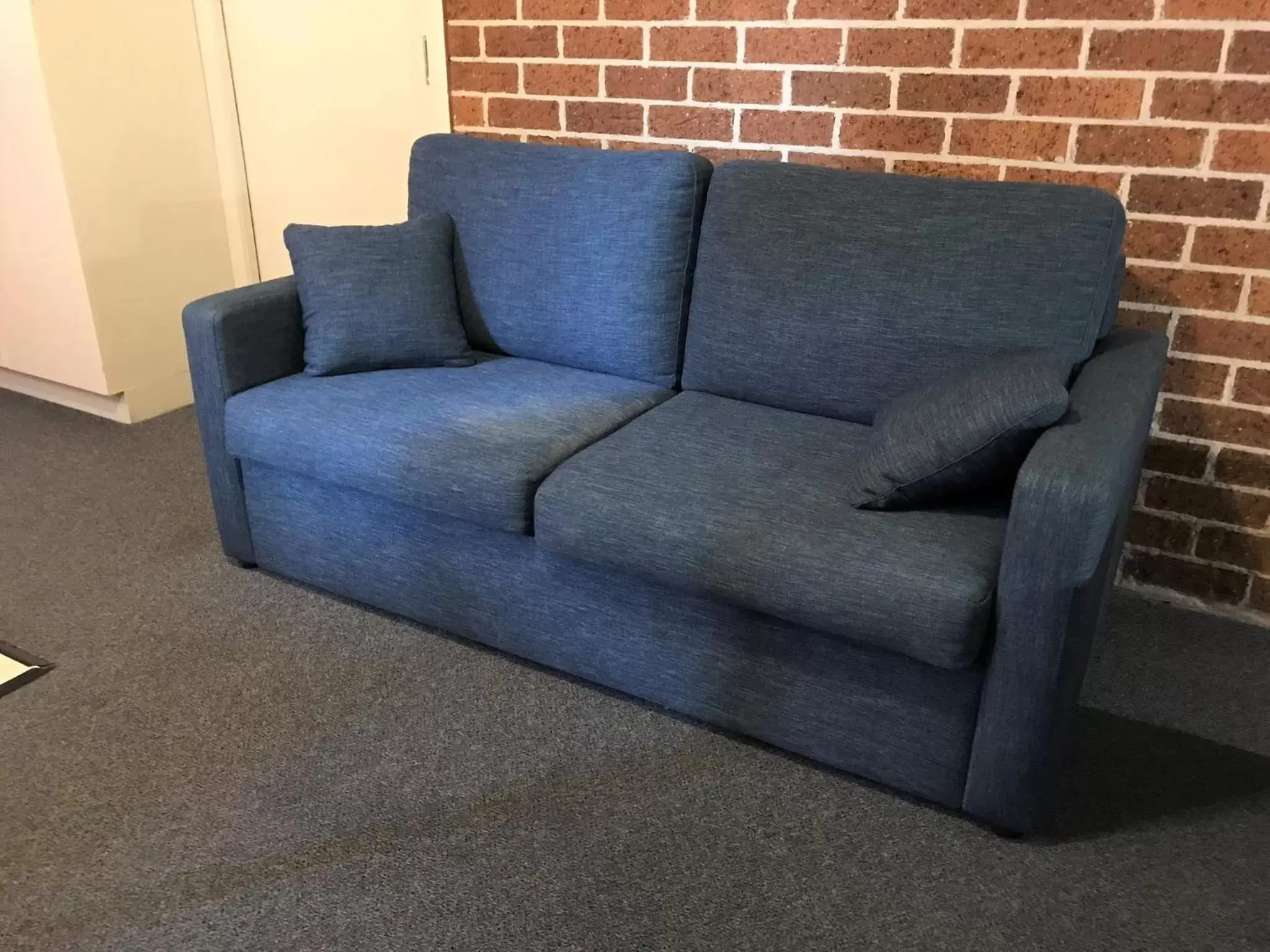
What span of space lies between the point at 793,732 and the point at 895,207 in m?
1.04

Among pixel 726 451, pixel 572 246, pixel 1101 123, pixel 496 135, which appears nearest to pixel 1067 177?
pixel 1101 123

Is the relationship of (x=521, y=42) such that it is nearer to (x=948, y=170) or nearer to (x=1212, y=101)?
(x=948, y=170)

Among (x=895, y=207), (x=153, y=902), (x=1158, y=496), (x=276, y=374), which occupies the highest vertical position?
(x=895, y=207)

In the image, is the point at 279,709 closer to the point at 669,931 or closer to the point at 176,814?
the point at 176,814

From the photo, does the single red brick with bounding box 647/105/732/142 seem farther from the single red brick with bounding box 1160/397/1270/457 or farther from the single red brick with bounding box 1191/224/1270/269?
the single red brick with bounding box 1160/397/1270/457

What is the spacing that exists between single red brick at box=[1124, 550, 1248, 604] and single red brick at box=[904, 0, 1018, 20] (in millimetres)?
1217

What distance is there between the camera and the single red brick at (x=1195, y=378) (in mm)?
2152

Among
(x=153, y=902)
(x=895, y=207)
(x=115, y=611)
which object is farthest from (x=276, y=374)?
(x=895, y=207)

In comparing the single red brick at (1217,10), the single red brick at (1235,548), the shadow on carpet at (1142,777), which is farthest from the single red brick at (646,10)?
the shadow on carpet at (1142,777)

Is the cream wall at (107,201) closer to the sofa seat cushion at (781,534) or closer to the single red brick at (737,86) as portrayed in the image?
the single red brick at (737,86)

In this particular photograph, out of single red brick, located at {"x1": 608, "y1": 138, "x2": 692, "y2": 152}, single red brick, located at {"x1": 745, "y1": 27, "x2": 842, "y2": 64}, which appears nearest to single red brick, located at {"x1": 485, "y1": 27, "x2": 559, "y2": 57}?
single red brick, located at {"x1": 608, "y1": 138, "x2": 692, "y2": 152}

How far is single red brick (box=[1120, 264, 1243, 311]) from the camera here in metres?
2.09

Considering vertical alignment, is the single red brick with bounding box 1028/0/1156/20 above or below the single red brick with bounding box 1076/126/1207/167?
above

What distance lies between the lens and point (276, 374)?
2344mm
